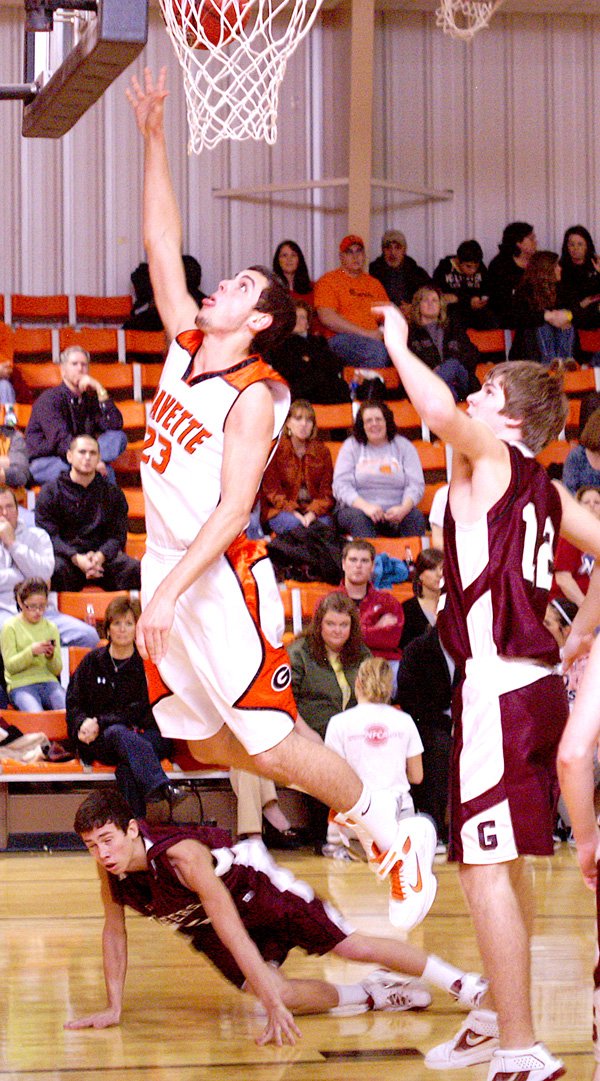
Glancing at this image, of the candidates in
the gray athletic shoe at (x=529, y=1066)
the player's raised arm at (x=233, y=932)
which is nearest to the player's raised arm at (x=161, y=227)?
the player's raised arm at (x=233, y=932)

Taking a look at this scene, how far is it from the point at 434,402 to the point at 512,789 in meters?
0.99

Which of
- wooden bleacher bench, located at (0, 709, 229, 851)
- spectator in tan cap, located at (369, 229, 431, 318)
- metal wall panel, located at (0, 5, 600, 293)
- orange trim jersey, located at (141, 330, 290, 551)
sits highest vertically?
metal wall panel, located at (0, 5, 600, 293)

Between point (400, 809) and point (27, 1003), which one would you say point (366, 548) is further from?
point (27, 1003)

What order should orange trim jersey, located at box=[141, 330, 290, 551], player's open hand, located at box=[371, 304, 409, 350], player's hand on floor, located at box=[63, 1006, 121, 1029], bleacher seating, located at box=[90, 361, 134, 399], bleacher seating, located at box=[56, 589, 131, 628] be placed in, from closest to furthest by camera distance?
player's open hand, located at box=[371, 304, 409, 350], orange trim jersey, located at box=[141, 330, 290, 551], player's hand on floor, located at box=[63, 1006, 121, 1029], bleacher seating, located at box=[56, 589, 131, 628], bleacher seating, located at box=[90, 361, 134, 399]

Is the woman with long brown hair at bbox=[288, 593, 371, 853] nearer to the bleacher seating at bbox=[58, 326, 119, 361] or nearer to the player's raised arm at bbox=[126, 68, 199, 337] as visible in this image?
the player's raised arm at bbox=[126, 68, 199, 337]

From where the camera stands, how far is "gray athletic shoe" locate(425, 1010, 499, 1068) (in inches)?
149

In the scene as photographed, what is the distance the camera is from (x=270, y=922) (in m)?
4.54

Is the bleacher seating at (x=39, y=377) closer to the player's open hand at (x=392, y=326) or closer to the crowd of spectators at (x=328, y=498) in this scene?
the crowd of spectators at (x=328, y=498)

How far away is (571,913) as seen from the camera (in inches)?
236

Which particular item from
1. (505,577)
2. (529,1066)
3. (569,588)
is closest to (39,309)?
→ (569,588)

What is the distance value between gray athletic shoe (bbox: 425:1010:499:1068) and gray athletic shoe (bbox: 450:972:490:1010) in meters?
0.45

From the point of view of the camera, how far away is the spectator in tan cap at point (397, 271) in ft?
41.9

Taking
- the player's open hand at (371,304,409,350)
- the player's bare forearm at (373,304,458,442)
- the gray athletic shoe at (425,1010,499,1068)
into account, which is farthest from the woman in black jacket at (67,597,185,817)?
the player's bare forearm at (373,304,458,442)

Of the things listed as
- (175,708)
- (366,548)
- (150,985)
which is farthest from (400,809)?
(175,708)
